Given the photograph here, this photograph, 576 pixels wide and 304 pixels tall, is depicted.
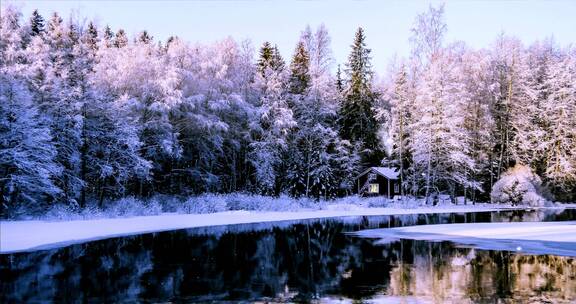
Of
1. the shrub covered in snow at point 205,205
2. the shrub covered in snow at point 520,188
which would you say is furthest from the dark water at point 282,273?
the shrub covered in snow at point 520,188

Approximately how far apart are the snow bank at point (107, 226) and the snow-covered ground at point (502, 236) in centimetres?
992

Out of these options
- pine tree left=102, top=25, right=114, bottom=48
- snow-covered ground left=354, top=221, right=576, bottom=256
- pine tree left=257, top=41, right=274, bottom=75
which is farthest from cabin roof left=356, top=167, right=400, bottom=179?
snow-covered ground left=354, top=221, right=576, bottom=256

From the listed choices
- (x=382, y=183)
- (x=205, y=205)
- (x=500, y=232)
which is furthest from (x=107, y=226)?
(x=382, y=183)

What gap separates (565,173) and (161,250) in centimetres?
4858

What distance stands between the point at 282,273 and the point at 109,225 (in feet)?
47.1

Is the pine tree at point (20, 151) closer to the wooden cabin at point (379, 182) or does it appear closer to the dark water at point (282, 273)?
the dark water at point (282, 273)

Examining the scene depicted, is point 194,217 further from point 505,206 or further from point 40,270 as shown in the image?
point 505,206

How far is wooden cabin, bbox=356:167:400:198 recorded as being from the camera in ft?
194

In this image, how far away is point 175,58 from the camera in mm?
41719

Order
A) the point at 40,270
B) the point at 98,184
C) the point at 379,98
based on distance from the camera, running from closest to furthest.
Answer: the point at 40,270 → the point at 98,184 → the point at 379,98

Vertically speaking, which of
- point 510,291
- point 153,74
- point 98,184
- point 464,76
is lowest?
A: point 510,291

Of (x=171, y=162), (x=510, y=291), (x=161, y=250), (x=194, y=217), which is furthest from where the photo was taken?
(x=171, y=162)

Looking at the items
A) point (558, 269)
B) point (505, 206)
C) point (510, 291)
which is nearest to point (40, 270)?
point (510, 291)

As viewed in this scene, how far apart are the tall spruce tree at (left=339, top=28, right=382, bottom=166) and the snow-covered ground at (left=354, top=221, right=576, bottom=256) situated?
33.8 metres
